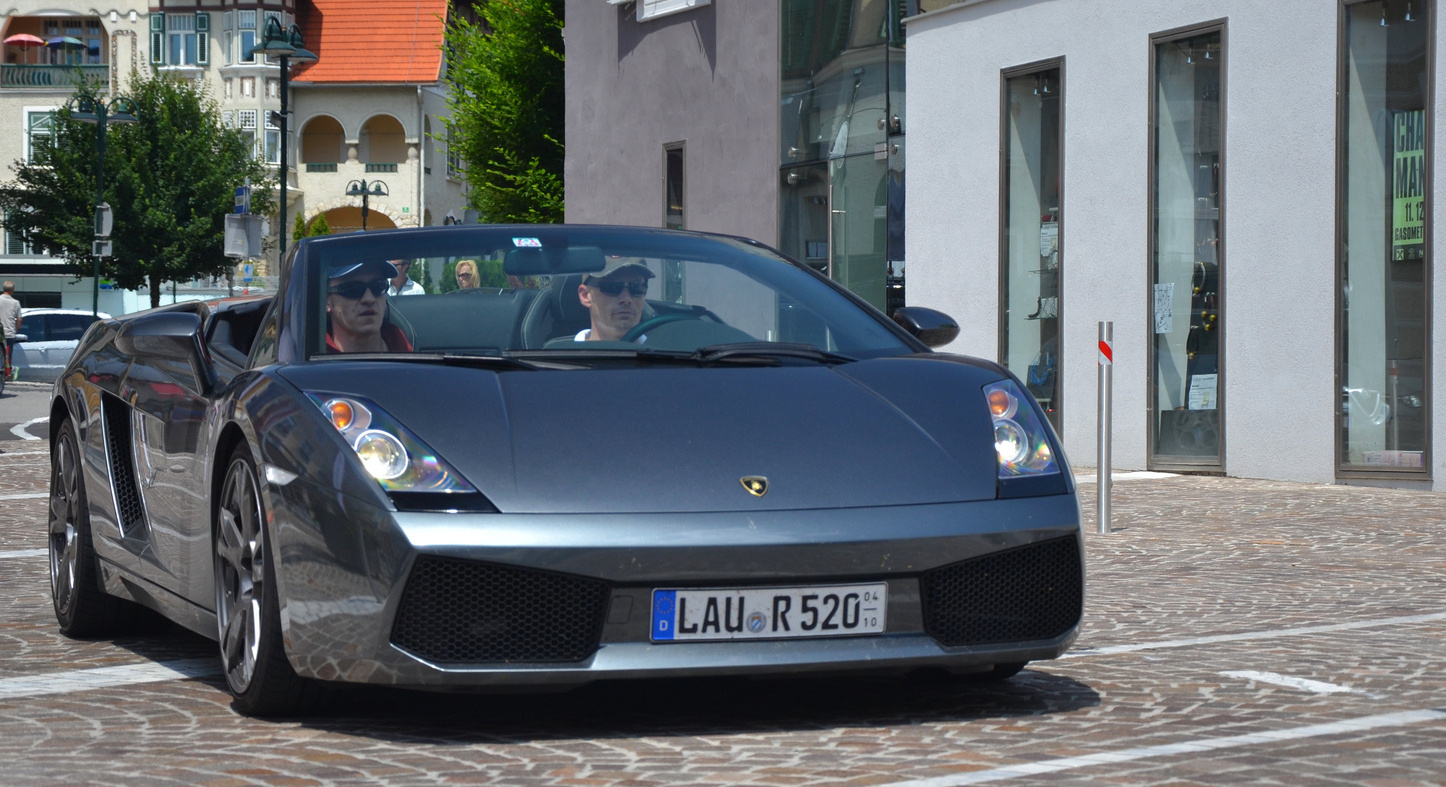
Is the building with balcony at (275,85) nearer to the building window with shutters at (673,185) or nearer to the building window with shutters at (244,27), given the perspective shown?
the building window with shutters at (244,27)

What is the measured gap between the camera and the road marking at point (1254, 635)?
585cm

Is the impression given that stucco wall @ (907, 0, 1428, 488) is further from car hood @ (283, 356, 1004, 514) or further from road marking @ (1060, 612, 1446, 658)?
car hood @ (283, 356, 1004, 514)

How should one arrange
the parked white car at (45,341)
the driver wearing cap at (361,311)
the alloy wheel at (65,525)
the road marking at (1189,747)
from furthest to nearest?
the parked white car at (45,341) < the alloy wheel at (65,525) < the driver wearing cap at (361,311) < the road marking at (1189,747)

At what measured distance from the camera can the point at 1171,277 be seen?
619 inches

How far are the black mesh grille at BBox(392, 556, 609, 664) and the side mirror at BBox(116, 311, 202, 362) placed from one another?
1400mm

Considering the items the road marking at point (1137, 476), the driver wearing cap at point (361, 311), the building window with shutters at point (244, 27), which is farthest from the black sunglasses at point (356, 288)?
the building window with shutters at point (244, 27)

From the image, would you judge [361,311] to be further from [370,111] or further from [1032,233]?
[370,111]

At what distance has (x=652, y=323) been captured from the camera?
509cm

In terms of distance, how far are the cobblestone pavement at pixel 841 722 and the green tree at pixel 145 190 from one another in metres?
54.0

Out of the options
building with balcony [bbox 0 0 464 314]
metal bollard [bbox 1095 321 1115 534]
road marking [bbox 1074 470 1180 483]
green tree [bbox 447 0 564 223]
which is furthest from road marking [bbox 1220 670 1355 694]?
building with balcony [bbox 0 0 464 314]

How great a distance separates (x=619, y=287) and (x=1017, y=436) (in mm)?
1189

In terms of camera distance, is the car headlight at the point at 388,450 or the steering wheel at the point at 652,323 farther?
the steering wheel at the point at 652,323

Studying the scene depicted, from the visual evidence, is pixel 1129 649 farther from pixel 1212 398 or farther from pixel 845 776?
pixel 1212 398

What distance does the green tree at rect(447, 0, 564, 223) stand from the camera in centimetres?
4047
